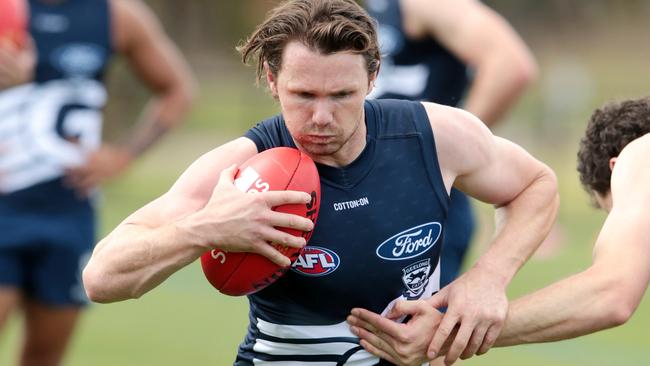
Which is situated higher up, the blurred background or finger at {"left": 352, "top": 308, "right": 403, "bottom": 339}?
finger at {"left": 352, "top": 308, "right": 403, "bottom": 339}

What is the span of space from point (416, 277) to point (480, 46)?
2.41 meters

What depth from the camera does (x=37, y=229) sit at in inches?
258

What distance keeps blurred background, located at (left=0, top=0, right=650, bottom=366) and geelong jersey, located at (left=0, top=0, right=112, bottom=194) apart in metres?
0.96

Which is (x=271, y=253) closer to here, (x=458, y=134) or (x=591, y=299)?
(x=458, y=134)

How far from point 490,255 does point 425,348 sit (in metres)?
0.46

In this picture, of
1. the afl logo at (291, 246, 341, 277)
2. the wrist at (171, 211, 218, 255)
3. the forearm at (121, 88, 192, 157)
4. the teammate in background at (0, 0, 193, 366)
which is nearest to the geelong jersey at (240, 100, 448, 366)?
the afl logo at (291, 246, 341, 277)

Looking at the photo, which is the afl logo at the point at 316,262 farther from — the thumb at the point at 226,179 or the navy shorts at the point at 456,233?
the navy shorts at the point at 456,233

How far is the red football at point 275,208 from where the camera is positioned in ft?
12.5

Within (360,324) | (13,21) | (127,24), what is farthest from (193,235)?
(127,24)

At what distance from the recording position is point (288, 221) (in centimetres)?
370

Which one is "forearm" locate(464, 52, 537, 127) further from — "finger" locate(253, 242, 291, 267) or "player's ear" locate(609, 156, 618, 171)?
"finger" locate(253, 242, 291, 267)

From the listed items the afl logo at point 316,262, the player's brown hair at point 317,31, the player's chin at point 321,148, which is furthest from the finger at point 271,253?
the player's brown hair at point 317,31

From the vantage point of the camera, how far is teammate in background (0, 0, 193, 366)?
6.55 m

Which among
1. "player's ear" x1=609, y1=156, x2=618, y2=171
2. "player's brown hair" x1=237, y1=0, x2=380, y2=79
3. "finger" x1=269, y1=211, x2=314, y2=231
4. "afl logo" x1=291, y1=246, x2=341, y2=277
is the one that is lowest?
"afl logo" x1=291, y1=246, x2=341, y2=277
